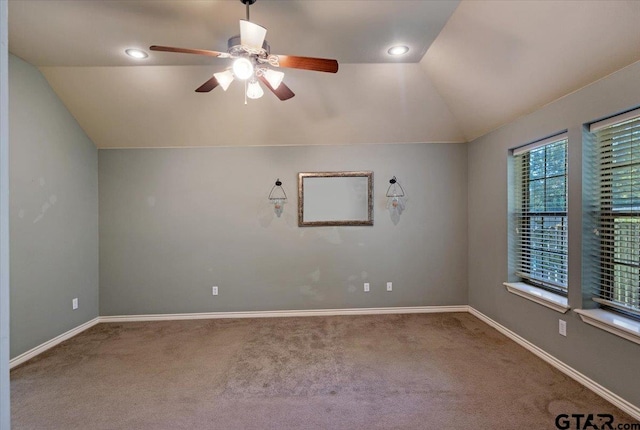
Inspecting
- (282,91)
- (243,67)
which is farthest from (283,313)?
(243,67)

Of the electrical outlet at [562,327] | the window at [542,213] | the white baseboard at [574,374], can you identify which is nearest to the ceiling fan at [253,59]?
the window at [542,213]

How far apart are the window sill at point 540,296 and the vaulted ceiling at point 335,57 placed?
5.87 feet

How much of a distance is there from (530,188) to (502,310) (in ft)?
4.62

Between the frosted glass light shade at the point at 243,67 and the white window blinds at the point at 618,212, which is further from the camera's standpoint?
the white window blinds at the point at 618,212

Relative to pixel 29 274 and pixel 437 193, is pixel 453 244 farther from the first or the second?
pixel 29 274

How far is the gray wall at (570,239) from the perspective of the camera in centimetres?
195

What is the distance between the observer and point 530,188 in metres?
2.97

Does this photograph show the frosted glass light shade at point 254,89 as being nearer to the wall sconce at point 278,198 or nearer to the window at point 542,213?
the wall sconce at point 278,198

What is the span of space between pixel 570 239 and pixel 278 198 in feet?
10.2

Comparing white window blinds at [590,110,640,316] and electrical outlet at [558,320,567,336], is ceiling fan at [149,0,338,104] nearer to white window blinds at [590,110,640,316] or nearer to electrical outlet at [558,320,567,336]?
white window blinds at [590,110,640,316]

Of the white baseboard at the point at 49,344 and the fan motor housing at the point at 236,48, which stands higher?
the fan motor housing at the point at 236,48

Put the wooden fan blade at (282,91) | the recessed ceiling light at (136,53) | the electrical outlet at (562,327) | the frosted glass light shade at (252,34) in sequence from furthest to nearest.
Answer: the recessed ceiling light at (136,53)
the electrical outlet at (562,327)
the wooden fan blade at (282,91)
the frosted glass light shade at (252,34)

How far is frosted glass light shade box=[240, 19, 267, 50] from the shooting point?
1627 millimetres

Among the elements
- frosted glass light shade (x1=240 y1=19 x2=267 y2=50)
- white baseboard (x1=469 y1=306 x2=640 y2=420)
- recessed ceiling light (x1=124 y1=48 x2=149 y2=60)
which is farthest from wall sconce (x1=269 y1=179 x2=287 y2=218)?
white baseboard (x1=469 y1=306 x2=640 y2=420)
